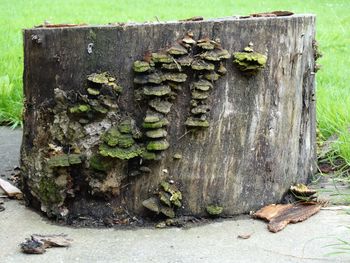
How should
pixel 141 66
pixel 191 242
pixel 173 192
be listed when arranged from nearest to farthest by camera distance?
pixel 191 242
pixel 141 66
pixel 173 192

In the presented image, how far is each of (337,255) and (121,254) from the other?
85 cm

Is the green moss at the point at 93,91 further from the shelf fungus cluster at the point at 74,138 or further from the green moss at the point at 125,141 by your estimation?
the green moss at the point at 125,141

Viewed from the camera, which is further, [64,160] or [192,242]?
[64,160]

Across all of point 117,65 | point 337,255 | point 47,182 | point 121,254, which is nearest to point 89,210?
point 47,182

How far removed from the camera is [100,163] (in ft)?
10.2

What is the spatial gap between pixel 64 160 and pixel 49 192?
186 millimetres

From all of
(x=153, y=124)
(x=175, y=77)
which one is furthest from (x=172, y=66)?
(x=153, y=124)

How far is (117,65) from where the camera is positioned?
3.11 m

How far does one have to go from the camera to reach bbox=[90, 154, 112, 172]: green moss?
3.09 m

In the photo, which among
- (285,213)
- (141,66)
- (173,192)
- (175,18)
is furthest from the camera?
(175,18)

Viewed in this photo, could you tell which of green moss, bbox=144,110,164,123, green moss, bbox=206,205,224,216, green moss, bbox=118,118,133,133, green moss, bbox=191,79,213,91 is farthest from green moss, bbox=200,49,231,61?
green moss, bbox=206,205,224,216

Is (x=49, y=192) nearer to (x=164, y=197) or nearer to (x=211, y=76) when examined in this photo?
(x=164, y=197)

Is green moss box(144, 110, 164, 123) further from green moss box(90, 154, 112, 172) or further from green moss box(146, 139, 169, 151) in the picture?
green moss box(90, 154, 112, 172)

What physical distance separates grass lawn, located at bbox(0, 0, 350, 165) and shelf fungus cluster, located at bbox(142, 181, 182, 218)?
937 mm
